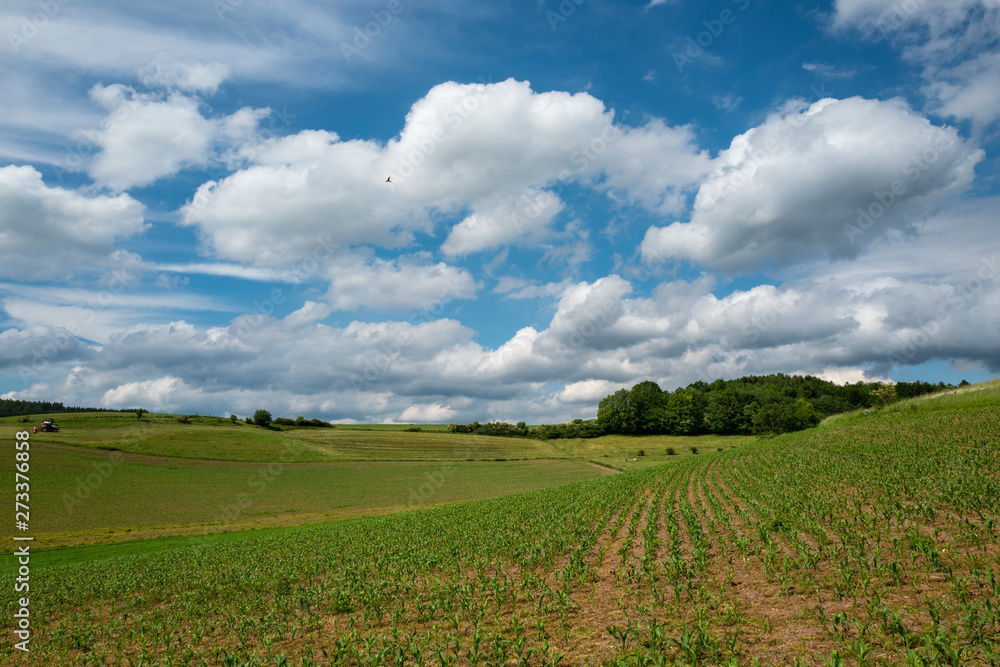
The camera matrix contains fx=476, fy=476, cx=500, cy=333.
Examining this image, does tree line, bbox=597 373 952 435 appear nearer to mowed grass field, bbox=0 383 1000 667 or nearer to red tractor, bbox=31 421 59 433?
mowed grass field, bbox=0 383 1000 667

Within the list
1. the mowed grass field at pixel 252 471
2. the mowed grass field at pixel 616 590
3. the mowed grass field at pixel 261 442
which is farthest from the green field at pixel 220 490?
the mowed grass field at pixel 616 590

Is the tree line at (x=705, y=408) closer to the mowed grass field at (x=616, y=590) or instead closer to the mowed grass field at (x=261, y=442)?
the mowed grass field at (x=261, y=442)

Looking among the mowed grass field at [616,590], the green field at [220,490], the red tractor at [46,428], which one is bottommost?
the green field at [220,490]

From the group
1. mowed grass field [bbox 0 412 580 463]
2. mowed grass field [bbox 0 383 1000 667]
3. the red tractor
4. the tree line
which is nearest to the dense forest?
the tree line

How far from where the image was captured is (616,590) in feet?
37.9

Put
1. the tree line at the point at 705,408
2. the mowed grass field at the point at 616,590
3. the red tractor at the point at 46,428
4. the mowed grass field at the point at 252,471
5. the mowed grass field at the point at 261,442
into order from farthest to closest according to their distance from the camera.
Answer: the tree line at the point at 705,408 → the red tractor at the point at 46,428 → the mowed grass field at the point at 261,442 → the mowed grass field at the point at 252,471 → the mowed grass field at the point at 616,590

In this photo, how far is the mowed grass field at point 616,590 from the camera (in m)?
7.98

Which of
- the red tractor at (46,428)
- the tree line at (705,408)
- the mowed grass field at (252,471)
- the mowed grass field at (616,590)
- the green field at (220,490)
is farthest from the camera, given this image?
the tree line at (705,408)

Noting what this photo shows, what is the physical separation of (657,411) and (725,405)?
19.2 metres

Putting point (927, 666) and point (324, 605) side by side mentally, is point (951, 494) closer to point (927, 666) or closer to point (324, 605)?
point (927, 666)

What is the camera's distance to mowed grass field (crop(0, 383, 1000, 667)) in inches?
314

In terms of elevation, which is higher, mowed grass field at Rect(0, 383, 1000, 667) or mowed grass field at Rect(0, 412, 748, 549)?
mowed grass field at Rect(0, 383, 1000, 667)

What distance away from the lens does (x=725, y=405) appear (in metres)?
138

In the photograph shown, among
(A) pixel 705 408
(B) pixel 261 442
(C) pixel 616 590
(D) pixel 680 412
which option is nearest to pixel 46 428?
(B) pixel 261 442
